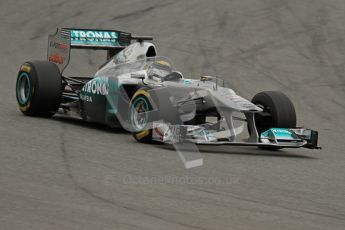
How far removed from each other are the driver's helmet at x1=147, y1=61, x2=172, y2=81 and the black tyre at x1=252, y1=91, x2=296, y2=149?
1492 mm

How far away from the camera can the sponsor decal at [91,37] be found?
13141 millimetres

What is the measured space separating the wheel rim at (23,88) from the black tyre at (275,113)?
3633 millimetres

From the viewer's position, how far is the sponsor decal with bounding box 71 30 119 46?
13141 millimetres

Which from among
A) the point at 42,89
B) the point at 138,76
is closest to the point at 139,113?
the point at 138,76

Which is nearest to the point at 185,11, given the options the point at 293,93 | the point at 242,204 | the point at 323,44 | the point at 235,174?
the point at 323,44

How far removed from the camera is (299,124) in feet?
46.2

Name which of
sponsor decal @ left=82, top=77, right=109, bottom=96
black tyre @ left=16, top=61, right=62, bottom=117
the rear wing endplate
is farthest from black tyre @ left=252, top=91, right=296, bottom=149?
black tyre @ left=16, top=61, right=62, bottom=117

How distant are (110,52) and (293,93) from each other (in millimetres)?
4247

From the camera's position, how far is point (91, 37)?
43.2 feet

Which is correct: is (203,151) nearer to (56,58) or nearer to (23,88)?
(23,88)

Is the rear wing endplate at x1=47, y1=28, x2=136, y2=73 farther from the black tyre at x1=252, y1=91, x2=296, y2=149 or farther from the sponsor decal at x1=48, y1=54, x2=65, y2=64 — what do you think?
the black tyre at x1=252, y1=91, x2=296, y2=149

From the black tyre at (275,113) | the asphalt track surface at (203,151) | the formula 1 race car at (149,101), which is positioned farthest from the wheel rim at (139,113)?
the black tyre at (275,113)

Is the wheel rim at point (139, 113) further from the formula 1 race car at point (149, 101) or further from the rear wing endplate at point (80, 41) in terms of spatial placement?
the rear wing endplate at point (80, 41)

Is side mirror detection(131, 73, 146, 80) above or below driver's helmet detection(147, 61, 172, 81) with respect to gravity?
below
